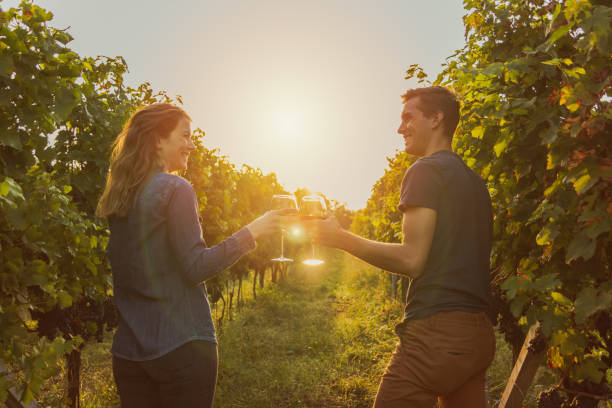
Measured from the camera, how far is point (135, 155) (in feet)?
6.72

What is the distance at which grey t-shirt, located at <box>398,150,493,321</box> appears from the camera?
1.91 meters

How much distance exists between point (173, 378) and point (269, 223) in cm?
77

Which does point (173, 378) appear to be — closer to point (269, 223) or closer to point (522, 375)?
point (269, 223)

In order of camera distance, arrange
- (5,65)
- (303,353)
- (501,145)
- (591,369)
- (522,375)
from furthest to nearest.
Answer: (303,353), (522,375), (501,145), (5,65), (591,369)

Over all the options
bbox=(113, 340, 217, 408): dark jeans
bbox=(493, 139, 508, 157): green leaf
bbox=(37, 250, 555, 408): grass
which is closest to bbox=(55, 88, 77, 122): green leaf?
bbox=(113, 340, 217, 408): dark jeans

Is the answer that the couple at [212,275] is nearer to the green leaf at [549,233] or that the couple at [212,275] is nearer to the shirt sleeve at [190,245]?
the shirt sleeve at [190,245]

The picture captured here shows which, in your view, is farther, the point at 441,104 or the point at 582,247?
the point at 441,104

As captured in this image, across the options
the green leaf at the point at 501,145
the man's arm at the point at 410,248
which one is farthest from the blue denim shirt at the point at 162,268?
the green leaf at the point at 501,145

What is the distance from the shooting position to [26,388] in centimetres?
207

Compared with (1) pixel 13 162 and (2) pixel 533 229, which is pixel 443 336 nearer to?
(2) pixel 533 229

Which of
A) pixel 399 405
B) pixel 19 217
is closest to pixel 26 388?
pixel 19 217

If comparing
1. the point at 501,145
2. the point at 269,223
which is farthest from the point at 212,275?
the point at 501,145

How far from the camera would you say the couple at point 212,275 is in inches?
73.5

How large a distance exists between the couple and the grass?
945 mm
